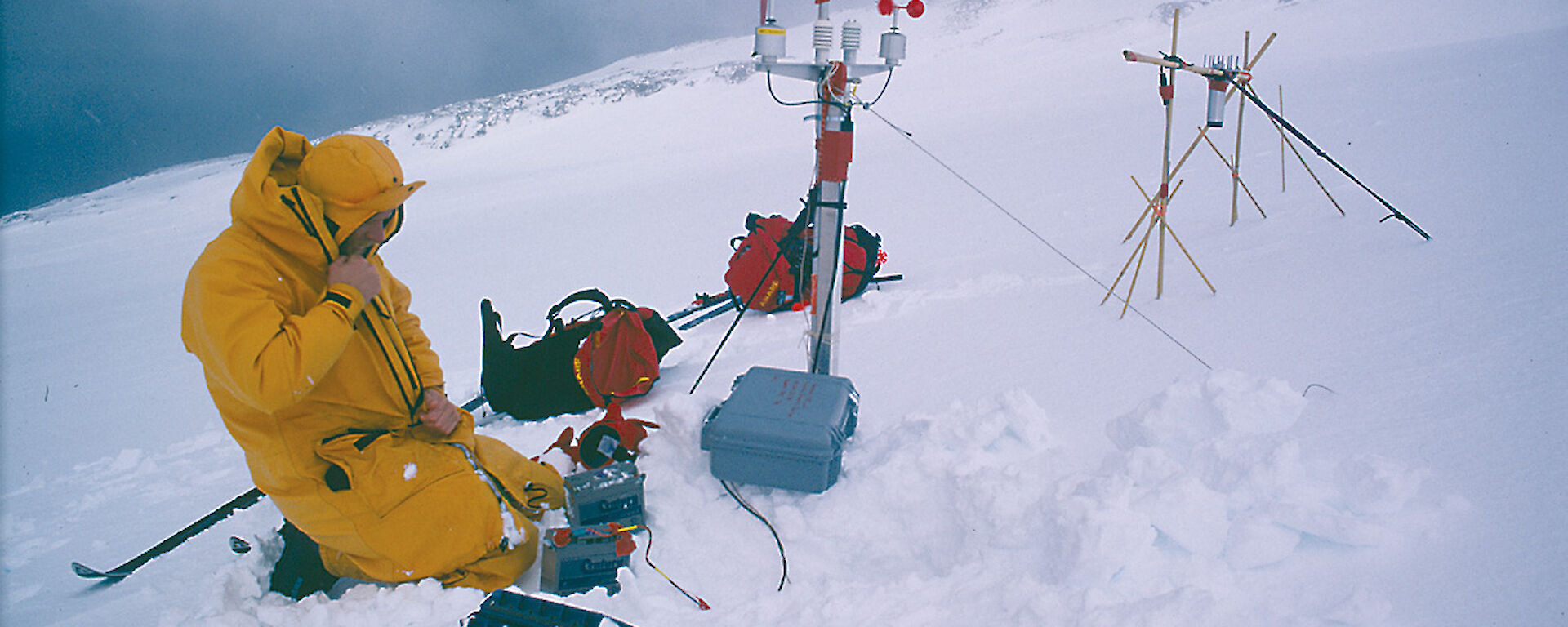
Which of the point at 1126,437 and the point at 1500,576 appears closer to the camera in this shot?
the point at 1500,576

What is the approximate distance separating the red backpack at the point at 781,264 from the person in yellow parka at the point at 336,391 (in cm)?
226

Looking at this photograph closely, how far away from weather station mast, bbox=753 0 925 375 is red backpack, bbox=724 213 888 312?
1.46 m

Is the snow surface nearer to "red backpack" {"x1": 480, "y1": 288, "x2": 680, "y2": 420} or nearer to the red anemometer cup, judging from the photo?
"red backpack" {"x1": 480, "y1": 288, "x2": 680, "y2": 420}

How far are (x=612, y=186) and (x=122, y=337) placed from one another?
5.62 m


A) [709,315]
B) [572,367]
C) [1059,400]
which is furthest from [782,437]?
[709,315]

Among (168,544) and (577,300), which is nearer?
(168,544)

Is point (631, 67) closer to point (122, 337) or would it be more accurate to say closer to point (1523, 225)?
point (122, 337)

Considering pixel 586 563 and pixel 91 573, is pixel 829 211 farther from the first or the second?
pixel 91 573

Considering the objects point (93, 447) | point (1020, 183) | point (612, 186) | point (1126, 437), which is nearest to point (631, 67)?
point (612, 186)

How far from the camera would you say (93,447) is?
10.9 feet

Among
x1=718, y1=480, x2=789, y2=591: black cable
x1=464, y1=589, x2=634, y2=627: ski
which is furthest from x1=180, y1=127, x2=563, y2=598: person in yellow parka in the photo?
x1=718, y1=480, x2=789, y2=591: black cable

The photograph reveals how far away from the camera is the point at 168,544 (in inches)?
92.7

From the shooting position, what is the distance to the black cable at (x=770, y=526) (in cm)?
207

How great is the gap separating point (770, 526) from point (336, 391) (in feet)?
4.16
